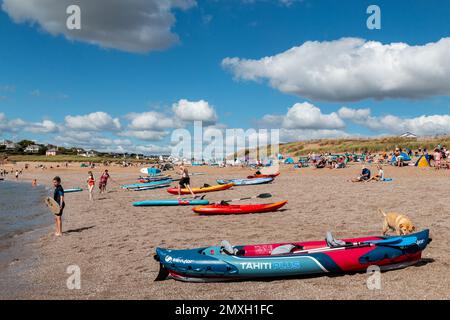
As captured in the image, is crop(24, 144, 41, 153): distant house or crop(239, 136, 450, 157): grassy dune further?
crop(24, 144, 41, 153): distant house

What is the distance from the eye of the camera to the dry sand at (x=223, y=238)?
6.99m

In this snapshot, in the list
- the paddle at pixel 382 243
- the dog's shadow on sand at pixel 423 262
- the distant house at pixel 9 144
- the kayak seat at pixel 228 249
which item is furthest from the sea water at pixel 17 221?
the distant house at pixel 9 144

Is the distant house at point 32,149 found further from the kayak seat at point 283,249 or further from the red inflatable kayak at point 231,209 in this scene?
the kayak seat at point 283,249

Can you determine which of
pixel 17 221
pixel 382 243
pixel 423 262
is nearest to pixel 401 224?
pixel 423 262

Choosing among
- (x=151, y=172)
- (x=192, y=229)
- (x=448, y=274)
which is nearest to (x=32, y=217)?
(x=192, y=229)

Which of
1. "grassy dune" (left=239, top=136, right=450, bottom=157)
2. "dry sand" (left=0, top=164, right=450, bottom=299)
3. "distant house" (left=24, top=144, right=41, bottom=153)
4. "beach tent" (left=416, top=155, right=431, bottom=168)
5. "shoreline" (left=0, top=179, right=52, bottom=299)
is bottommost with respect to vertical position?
"shoreline" (left=0, top=179, right=52, bottom=299)

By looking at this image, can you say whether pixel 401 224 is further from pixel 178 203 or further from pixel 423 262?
pixel 178 203

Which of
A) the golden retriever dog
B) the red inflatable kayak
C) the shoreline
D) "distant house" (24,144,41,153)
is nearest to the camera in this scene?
the shoreline

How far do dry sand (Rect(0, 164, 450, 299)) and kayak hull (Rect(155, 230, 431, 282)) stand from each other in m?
0.19

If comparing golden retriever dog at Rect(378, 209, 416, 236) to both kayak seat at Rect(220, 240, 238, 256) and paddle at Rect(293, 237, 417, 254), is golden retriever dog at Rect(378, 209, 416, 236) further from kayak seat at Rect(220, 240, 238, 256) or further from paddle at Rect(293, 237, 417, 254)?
kayak seat at Rect(220, 240, 238, 256)

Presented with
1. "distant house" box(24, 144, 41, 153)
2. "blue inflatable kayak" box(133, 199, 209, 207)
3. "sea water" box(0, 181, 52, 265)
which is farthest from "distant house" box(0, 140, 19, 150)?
"blue inflatable kayak" box(133, 199, 209, 207)

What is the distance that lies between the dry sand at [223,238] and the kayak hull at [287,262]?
19 centimetres

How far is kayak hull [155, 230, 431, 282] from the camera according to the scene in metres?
7.20
